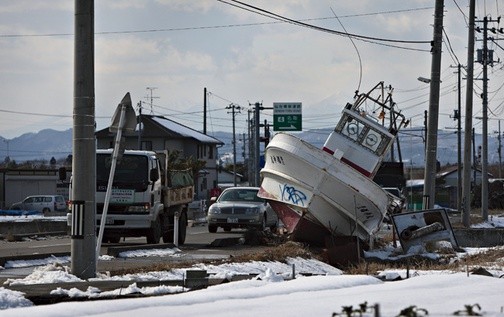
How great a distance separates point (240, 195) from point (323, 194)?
35.2ft

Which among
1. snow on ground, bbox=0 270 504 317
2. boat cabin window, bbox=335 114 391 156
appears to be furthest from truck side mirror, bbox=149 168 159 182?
snow on ground, bbox=0 270 504 317

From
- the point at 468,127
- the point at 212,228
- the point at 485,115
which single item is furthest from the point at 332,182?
the point at 485,115

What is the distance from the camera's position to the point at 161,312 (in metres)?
11.1

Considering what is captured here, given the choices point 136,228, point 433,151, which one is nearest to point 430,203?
point 433,151

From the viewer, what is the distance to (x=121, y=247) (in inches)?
920

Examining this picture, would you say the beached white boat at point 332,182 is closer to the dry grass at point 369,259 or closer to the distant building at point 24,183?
the dry grass at point 369,259

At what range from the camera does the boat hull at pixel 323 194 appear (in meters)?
26.9

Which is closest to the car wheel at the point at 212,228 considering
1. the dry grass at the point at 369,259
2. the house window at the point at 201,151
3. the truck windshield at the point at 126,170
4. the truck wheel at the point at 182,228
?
the truck wheel at the point at 182,228

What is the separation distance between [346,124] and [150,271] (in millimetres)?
13605

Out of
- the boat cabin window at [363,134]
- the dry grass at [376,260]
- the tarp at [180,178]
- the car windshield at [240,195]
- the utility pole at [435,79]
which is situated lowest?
the dry grass at [376,260]

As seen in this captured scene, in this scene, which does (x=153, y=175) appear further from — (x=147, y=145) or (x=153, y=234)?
(x=147, y=145)

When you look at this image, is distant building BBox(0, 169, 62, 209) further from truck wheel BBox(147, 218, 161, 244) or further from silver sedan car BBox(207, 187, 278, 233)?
truck wheel BBox(147, 218, 161, 244)

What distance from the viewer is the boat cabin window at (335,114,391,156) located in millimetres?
29906

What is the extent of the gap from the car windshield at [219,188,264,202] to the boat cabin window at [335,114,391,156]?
7.31 m
